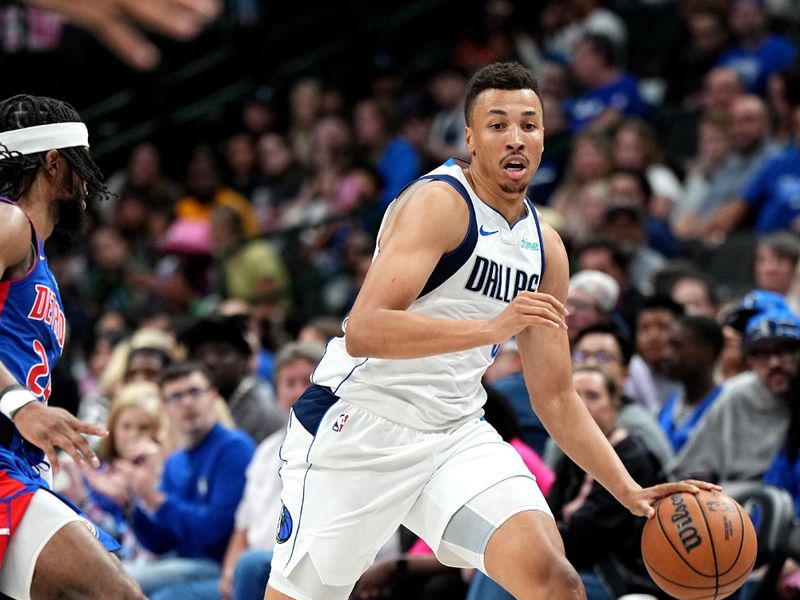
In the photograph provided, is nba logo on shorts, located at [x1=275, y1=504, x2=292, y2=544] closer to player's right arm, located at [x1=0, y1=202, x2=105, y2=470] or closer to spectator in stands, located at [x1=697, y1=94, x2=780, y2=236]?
player's right arm, located at [x1=0, y1=202, x2=105, y2=470]

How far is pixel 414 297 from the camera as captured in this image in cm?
437

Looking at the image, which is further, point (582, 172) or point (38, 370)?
point (582, 172)

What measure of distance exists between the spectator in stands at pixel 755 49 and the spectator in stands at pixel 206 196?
180 inches

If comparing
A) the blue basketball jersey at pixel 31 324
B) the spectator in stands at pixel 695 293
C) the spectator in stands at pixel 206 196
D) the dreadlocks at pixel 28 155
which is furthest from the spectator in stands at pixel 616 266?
the spectator in stands at pixel 206 196

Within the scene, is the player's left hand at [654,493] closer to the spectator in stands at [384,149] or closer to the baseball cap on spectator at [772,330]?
the baseball cap on spectator at [772,330]

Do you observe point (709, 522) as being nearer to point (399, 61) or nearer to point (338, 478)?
point (338, 478)

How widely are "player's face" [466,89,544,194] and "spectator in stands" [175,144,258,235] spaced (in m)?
8.15

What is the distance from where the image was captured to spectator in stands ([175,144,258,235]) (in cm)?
1305

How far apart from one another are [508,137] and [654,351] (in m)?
3.68

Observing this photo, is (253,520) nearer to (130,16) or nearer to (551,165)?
(130,16)

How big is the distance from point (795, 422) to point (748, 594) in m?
0.83

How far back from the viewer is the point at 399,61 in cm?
1480

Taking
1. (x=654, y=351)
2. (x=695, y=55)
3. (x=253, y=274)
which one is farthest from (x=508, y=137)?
(x=695, y=55)

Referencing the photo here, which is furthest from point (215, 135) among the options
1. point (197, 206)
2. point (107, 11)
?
point (107, 11)
